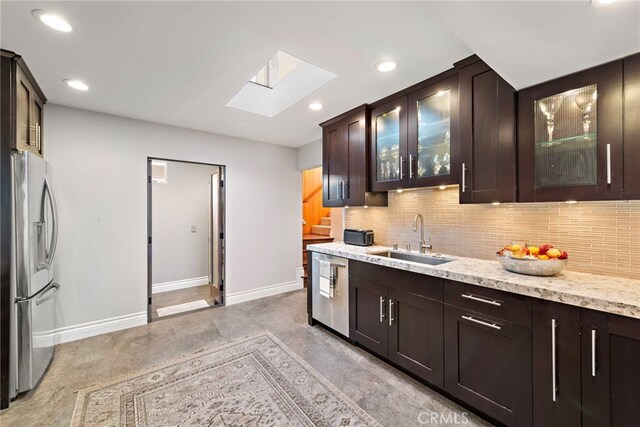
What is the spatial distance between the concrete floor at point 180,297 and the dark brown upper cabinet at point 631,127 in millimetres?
4563

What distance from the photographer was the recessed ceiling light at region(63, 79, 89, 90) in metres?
2.40

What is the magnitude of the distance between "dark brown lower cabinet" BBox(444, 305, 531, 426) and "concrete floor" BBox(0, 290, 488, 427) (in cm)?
18

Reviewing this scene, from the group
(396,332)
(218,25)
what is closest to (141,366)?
(396,332)

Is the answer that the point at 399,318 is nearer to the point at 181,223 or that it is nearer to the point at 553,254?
the point at 553,254

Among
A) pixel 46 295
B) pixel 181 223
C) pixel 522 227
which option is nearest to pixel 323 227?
pixel 181 223

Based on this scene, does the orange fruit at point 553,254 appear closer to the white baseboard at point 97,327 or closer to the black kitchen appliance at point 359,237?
the black kitchen appliance at point 359,237

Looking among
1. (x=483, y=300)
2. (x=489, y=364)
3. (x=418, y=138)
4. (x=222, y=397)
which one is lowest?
(x=222, y=397)

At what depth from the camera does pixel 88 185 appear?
3090 mm

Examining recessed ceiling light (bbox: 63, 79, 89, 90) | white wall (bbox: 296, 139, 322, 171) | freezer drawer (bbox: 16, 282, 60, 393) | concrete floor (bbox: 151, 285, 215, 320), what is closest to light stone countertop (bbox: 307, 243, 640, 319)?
white wall (bbox: 296, 139, 322, 171)

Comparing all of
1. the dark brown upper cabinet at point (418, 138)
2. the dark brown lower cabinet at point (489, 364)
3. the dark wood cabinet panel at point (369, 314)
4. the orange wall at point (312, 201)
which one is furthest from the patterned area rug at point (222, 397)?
the orange wall at point (312, 201)

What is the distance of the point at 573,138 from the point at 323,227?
16.5 ft

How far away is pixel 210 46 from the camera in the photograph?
189cm

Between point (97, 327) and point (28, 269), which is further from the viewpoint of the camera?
point (97, 327)

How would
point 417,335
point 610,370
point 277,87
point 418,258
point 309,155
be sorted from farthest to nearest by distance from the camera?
point 309,155
point 277,87
point 418,258
point 417,335
point 610,370
